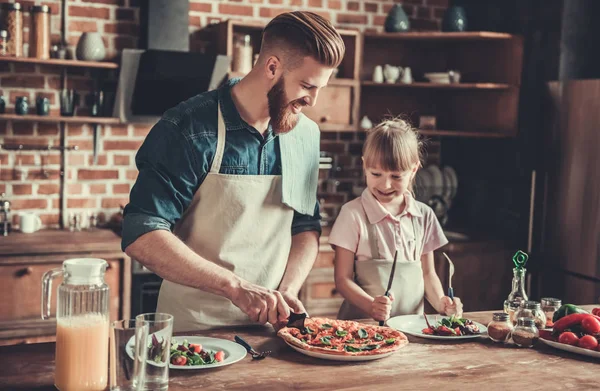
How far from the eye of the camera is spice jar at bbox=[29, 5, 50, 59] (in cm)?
368

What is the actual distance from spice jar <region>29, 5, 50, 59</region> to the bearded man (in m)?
1.84

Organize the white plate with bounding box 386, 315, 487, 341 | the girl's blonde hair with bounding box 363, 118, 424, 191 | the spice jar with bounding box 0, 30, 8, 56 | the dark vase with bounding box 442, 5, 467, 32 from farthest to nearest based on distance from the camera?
1. the dark vase with bounding box 442, 5, 467, 32
2. the spice jar with bounding box 0, 30, 8, 56
3. the girl's blonde hair with bounding box 363, 118, 424, 191
4. the white plate with bounding box 386, 315, 487, 341

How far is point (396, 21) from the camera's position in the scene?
4.34 meters

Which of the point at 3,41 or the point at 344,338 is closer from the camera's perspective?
the point at 344,338

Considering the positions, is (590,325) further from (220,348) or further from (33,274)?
(33,274)

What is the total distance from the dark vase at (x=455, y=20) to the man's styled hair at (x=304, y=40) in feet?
7.84

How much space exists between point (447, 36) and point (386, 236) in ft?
6.56

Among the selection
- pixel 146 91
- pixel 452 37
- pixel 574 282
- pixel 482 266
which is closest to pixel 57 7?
pixel 146 91

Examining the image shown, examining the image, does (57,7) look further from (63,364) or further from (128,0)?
(63,364)

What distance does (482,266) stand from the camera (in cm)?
418

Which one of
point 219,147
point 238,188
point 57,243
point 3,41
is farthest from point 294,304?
point 3,41

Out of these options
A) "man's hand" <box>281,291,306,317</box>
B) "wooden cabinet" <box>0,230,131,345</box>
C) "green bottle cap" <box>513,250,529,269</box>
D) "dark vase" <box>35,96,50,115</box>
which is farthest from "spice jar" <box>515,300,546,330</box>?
"dark vase" <box>35,96,50,115</box>

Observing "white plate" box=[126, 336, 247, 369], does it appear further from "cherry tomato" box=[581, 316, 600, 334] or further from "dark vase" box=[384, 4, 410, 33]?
"dark vase" box=[384, 4, 410, 33]

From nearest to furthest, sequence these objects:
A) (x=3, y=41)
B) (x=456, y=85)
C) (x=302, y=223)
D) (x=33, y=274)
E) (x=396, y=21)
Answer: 1. (x=302, y=223)
2. (x=33, y=274)
3. (x=3, y=41)
4. (x=456, y=85)
5. (x=396, y=21)
